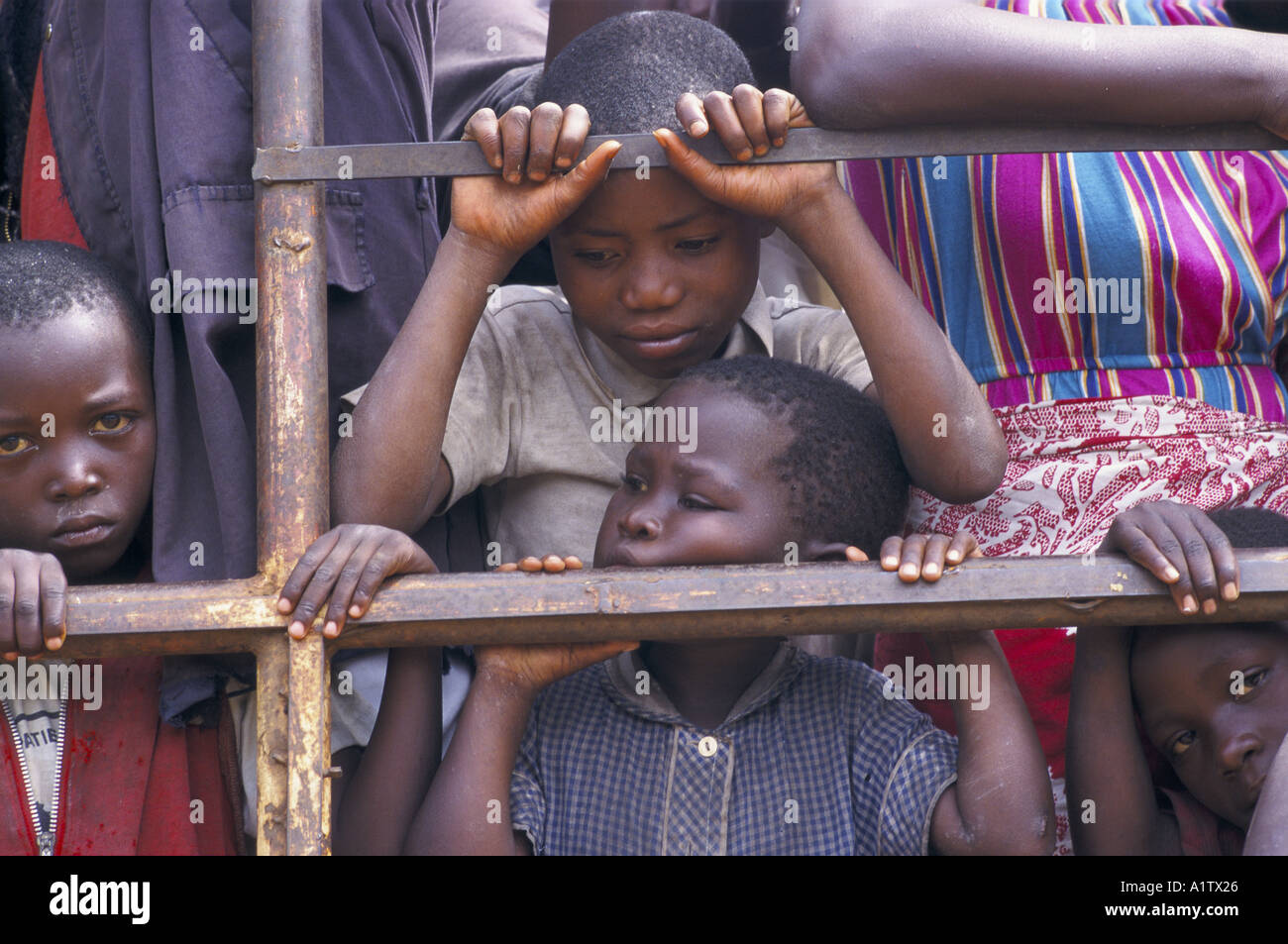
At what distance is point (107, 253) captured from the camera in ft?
6.59

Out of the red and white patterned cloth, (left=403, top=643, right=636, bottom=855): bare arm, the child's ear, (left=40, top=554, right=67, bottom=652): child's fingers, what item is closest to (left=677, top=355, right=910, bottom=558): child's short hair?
the child's ear

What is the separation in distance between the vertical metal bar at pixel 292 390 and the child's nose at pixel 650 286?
1.31ft

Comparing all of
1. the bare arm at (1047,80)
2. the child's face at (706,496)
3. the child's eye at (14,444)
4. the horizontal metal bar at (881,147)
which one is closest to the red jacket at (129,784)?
the child's eye at (14,444)

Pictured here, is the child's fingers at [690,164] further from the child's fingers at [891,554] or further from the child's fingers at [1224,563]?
the child's fingers at [1224,563]

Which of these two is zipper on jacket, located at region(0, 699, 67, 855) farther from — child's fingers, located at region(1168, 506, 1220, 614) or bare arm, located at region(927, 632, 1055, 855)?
child's fingers, located at region(1168, 506, 1220, 614)

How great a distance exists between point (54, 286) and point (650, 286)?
747 millimetres

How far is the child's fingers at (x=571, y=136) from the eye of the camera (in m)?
1.63

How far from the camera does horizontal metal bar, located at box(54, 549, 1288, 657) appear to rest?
1441 mm

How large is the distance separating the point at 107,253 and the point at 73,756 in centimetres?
66

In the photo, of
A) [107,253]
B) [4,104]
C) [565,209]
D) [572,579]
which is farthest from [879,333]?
[4,104]

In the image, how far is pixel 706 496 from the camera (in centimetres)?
181

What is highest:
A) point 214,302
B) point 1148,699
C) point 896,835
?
point 214,302

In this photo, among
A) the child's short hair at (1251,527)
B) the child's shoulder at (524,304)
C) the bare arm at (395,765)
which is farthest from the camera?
the child's shoulder at (524,304)
